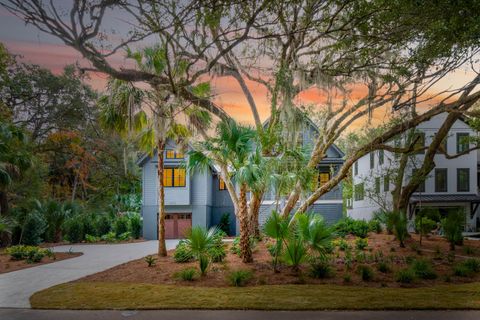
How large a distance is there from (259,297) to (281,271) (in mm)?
2855

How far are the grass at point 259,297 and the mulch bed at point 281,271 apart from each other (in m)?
0.70

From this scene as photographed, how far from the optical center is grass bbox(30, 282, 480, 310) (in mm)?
9609

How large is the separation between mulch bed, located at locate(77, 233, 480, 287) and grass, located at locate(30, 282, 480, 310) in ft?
2.30

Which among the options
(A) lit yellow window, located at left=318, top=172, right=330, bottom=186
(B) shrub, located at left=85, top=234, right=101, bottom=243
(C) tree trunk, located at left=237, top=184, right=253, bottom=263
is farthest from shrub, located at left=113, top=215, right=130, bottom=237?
(C) tree trunk, located at left=237, top=184, right=253, bottom=263

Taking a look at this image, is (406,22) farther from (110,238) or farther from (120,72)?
(110,238)

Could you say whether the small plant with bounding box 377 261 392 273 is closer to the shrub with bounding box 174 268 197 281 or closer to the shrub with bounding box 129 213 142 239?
the shrub with bounding box 174 268 197 281

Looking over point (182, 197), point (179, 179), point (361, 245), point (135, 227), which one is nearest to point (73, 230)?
point (135, 227)

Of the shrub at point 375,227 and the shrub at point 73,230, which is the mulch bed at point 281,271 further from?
the shrub at point 73,230

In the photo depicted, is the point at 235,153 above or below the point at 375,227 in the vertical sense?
above

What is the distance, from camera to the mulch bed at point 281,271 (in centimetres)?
1209

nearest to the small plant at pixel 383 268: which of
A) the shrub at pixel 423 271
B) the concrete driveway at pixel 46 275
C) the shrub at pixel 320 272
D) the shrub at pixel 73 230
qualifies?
the shrub at pixel 423 271

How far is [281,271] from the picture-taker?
13.0 metres

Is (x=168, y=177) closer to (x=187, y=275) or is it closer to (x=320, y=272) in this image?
(x=187, y=275)

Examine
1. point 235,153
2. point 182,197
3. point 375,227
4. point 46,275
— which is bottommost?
point 46,275
